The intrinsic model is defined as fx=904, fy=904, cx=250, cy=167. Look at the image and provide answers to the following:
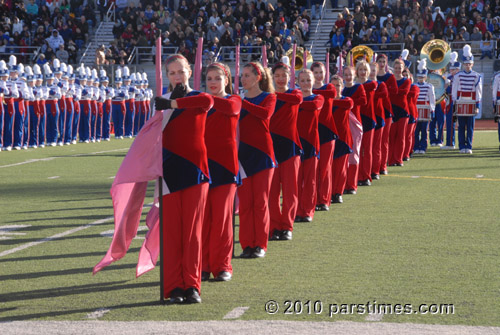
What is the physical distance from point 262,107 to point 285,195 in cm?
149

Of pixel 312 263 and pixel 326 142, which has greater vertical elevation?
pixel 326 142

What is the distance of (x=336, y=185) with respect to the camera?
37.2ft

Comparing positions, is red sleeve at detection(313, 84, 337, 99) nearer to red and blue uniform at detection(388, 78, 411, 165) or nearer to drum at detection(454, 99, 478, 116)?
red and blue uniform at detection(388, 78, 411, 165)

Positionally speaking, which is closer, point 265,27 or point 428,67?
point 428,67

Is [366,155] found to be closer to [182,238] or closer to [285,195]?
[285,195]

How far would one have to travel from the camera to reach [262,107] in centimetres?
731

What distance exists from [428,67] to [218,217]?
55.1 ft

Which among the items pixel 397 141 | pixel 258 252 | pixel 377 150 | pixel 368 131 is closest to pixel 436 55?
pixel 397 141

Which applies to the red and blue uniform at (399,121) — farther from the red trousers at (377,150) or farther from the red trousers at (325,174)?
the red trousers at (325,174)

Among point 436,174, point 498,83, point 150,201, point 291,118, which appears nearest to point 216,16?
point 498,83

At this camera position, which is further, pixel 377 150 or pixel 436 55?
pixel 436 55

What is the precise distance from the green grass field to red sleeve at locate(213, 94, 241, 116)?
121cm

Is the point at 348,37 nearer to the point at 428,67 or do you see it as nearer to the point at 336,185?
the point at 428,67

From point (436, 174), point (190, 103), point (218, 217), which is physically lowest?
point (436, 174)
